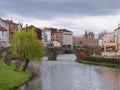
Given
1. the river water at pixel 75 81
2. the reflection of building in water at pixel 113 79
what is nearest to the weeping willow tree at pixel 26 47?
the river water at pixel 75 81

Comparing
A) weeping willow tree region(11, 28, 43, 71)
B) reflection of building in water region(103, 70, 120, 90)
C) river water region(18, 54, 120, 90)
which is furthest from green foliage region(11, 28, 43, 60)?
reflection of building in water region(103, 70, 120, 90)

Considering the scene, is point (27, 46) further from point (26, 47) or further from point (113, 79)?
point (113, 79)

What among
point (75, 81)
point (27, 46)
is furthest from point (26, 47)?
point (75, 81)

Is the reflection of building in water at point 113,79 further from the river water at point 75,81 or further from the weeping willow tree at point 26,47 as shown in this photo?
the weeping willow tree at point 26,47

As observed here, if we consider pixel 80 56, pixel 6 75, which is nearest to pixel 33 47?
pixel 6 75

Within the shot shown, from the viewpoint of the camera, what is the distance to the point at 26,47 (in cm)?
6009

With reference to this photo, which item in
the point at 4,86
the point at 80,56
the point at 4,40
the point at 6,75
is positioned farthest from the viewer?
the point at 4,40

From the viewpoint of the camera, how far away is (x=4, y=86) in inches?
1446

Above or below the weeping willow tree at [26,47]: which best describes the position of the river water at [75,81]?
below

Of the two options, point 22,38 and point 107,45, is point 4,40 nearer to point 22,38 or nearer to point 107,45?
point 107,45

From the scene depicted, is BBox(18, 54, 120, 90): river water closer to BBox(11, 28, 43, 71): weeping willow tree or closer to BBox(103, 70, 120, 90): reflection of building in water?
BBox(103, 70, 120, 90): reflection of building in water

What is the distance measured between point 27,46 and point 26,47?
0.27 meters

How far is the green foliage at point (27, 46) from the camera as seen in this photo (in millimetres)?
59531

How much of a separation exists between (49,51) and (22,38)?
77.2 meters
